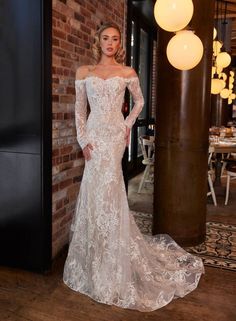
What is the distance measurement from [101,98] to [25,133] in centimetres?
63

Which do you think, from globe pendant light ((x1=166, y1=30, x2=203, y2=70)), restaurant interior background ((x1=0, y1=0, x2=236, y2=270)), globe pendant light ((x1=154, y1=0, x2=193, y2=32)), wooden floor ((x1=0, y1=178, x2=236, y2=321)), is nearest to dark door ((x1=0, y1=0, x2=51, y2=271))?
restaurant interior background ((x1=0, y1=0, x2=236, y2=270))

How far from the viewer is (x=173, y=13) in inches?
97.6

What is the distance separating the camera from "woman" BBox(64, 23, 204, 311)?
2.46m

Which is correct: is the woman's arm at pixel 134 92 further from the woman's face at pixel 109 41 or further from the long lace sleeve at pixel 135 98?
the woman's face at pixel 109 41

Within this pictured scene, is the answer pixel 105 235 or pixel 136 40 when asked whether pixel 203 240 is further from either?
pixel 136 40

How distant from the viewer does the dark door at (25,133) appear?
2.56 metres

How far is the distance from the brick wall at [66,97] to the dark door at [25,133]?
0.63 ft

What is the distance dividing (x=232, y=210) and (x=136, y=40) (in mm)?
3511

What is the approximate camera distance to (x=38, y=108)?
2590 millimetres

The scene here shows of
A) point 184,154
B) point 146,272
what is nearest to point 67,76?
point 184,154

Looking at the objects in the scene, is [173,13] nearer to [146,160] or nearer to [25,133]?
[25,133]

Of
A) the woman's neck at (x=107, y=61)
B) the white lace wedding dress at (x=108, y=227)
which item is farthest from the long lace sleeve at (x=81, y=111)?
the woman's neck at (x=107, y=61)

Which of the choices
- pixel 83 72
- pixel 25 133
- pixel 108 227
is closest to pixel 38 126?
pixel 25 133

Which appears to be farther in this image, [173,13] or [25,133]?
[25,133]
